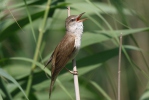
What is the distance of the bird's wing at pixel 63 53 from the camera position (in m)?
2.66

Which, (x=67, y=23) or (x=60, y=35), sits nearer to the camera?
(x=67, y=23)

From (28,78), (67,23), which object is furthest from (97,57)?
(28,78)

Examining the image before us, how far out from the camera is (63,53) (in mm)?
2740

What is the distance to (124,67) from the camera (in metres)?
4.19

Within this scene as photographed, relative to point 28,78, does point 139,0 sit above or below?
above

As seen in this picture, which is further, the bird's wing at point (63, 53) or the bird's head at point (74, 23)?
the bird's head at point (74, 23)

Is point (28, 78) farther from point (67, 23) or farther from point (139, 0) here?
point (139, 0)

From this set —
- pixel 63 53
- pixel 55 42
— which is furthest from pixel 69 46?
pixel 55 42

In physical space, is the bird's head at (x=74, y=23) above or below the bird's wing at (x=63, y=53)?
above

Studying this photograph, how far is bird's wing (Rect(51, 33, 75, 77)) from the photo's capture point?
8.73ft

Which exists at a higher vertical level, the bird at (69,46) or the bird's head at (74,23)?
the bird's head at (74,23)

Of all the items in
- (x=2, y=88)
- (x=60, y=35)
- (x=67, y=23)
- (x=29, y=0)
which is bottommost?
(x=2, y=88)

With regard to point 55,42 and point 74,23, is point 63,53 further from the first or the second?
point 55,42

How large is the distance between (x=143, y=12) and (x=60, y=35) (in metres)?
0.90
